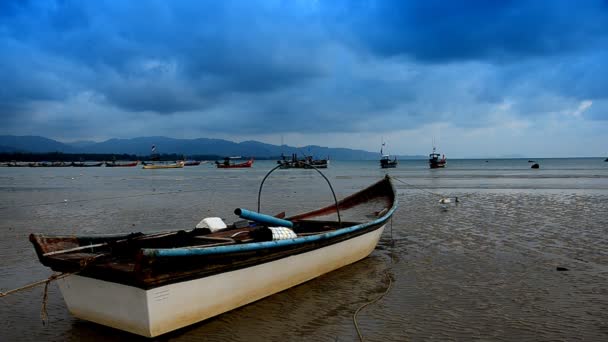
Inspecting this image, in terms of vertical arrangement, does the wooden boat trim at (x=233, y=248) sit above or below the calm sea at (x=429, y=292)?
above

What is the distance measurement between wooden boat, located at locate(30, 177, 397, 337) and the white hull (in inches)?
0.5

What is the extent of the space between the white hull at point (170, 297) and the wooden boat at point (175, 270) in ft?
0.04

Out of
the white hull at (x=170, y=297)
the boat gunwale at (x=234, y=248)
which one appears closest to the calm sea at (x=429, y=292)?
the white hull at (x=170, y=297)

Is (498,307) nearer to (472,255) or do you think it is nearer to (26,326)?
(472,255)

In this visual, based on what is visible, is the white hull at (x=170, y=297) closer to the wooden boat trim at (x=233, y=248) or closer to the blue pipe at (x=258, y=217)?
the wooden boat trim at (x=233, y=248)

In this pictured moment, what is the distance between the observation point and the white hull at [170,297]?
16.2ft

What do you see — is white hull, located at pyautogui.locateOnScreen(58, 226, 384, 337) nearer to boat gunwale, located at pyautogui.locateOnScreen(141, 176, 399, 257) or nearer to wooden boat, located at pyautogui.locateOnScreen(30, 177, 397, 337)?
wooden boat, located at pyautogui.locateOnScreen(30, 177, 397, 337)

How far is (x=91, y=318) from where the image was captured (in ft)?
18.3

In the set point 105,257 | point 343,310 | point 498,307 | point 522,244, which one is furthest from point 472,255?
point 105,257

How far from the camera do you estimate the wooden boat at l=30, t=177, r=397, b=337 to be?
493cm

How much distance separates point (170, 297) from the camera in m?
5.05

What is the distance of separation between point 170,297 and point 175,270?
33 centimetres

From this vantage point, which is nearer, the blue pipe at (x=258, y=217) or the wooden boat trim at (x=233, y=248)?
the wooden boat trim at (x=233, y=248)

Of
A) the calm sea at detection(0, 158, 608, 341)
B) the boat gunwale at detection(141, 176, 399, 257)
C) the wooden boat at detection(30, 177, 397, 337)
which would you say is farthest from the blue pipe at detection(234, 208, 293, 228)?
the calm sea at detection(0, 158, 608, 341)
